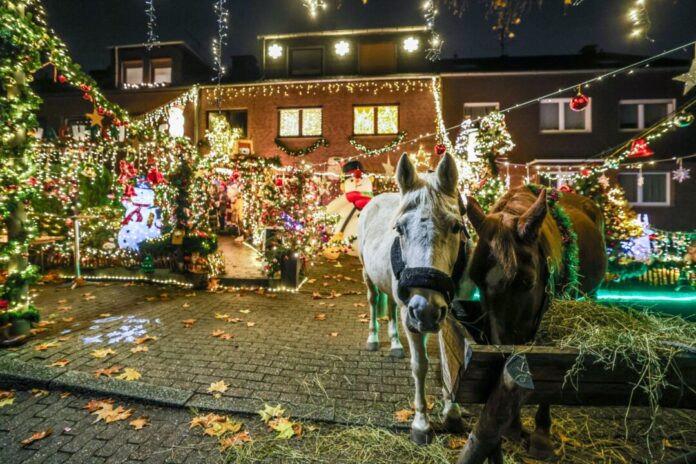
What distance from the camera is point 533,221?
2.16m

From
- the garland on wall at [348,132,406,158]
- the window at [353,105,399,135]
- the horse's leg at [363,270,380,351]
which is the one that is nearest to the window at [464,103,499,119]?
the garland on wall at [348,132,406,158]

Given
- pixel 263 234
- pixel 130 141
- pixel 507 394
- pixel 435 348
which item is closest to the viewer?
pixel 507 394

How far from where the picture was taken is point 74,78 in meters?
5.71

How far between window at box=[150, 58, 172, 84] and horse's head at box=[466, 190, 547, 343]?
24.0 metres

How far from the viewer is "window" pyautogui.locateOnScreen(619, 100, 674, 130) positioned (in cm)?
1706

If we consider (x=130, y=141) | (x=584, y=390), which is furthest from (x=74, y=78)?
(x=584, y=390)

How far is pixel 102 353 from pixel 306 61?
61.1ft

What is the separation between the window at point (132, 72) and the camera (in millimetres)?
20812

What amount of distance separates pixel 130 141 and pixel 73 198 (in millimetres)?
3062

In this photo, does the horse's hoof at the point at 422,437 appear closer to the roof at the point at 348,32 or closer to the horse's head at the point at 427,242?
the horse's head at the point at 427,242

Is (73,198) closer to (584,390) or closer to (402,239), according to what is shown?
(402,239)

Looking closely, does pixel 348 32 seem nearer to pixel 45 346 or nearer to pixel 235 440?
pixel 45 346

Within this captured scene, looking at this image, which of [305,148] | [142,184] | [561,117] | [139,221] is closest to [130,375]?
[139,221]

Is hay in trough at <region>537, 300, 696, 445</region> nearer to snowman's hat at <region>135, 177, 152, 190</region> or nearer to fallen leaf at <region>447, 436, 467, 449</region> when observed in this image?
fallen leaf at <region>447, 436, 467, 449</region>
